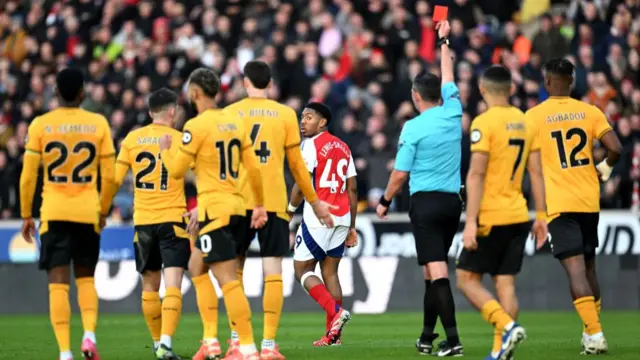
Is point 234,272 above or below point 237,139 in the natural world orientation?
below

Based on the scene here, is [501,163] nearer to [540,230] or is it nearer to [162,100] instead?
[540,230]

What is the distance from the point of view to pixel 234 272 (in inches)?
461

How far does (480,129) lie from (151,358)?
159 inches

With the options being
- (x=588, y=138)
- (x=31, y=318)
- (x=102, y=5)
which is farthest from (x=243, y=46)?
(x=588, y=138)

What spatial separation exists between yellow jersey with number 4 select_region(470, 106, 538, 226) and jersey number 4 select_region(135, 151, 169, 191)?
3126 mm

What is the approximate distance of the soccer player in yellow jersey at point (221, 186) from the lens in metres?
11.6

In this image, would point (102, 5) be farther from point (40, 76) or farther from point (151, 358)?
point (151, 358)

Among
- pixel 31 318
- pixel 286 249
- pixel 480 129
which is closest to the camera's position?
pixel 480 129

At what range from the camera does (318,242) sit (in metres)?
15.3

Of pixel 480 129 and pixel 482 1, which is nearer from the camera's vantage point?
pixel 480 129

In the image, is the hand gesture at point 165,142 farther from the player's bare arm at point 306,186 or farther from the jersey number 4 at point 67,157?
the player's bare arm at point 306,186

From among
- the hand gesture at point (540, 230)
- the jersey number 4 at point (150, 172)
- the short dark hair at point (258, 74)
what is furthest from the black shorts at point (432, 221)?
the jersey number 4 at point (150, 172)

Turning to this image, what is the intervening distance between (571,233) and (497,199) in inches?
77.4

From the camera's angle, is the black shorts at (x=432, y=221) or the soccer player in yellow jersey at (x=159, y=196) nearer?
the black shorts at (x=432, y=221)
